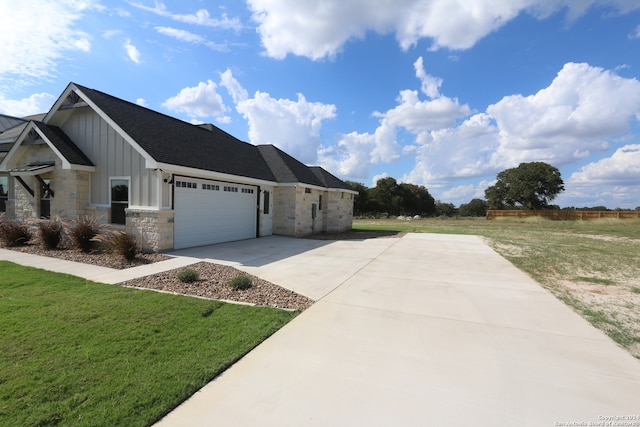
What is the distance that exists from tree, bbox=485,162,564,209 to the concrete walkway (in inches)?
2123

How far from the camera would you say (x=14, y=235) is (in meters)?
10.5

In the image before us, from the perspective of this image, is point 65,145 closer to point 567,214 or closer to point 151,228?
point 151,228

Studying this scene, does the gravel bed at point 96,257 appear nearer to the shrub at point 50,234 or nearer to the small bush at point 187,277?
the shrub at point 50,234

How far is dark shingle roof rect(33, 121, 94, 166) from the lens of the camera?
36.2ft

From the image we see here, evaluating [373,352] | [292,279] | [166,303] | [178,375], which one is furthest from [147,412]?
[292,279]

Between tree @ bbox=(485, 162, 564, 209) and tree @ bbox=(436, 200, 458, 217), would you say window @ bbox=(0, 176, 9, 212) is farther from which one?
tree @ bbox=(436, 200, 458, 217)

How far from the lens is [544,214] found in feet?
138

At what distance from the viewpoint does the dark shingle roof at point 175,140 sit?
416 inches

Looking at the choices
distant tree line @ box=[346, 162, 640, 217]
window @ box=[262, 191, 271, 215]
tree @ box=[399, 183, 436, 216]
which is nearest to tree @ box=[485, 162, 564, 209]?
distant tree line @ box=[346, 162, 640, 217]

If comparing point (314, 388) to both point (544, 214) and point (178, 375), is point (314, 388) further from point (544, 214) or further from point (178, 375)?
point (544, 214)

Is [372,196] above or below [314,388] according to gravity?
above

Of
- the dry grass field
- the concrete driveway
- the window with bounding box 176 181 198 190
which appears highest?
the window with bounding box 176 181 198 190

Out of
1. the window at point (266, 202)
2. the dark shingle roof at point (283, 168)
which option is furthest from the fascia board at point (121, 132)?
the dark shingle roof at point (283, 168)

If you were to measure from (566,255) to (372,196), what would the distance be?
143 feet
